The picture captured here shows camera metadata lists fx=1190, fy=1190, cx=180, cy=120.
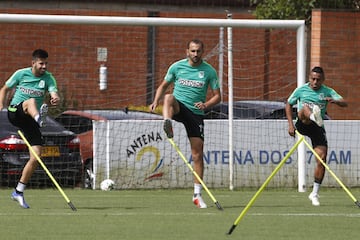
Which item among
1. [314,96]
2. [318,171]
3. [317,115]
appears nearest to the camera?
[317,115]

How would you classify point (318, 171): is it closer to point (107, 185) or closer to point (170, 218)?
point (170, 218)

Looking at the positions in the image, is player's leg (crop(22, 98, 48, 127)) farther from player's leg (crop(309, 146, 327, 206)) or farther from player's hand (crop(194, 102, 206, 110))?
player's leg (crop(309, 146, 327, 206))

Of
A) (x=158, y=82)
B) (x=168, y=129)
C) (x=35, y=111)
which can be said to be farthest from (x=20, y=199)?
(x=158, y=82)

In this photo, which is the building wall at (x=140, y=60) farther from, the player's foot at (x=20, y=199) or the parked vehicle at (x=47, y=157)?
the player's foot at (x=20, y=199)

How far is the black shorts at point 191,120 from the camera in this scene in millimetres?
14562

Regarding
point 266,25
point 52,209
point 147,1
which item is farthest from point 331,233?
point 147,1

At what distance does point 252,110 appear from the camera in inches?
822

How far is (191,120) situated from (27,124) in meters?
1.99

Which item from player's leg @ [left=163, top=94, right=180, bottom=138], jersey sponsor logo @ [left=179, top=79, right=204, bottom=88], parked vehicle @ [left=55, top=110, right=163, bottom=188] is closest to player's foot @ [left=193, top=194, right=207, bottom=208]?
player's leg @ [left=163, top=94, right=180, bottom=138]

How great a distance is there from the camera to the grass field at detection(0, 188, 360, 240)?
11.0 meters

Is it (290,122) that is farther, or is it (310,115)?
(290,122)

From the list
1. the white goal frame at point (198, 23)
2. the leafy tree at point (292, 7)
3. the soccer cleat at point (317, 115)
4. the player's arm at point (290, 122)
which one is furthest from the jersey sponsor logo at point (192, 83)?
the leafy tree at point (292, 7)

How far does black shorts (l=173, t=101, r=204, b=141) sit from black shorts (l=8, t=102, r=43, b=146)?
1.73 meters

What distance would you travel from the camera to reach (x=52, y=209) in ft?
45.3
